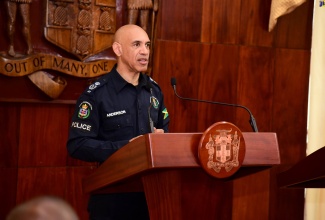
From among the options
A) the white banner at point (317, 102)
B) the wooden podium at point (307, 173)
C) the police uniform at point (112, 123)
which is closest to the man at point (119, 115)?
the police uniform at point (112, 123)

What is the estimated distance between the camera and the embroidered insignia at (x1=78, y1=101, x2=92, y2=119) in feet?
8.41

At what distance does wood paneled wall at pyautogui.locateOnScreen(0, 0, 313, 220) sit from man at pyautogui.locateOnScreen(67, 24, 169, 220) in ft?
3.09

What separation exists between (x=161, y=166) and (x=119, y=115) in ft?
2.49

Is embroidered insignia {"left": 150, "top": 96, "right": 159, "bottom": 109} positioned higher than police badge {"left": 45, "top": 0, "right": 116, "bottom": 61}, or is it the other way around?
police badge {"left": 45, "top": 0, "right": 116, "bottom": 61}

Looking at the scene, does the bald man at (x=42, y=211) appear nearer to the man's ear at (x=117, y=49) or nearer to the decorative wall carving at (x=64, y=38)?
the man's ear at (x=117, y=49)

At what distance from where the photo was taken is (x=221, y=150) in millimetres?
2070

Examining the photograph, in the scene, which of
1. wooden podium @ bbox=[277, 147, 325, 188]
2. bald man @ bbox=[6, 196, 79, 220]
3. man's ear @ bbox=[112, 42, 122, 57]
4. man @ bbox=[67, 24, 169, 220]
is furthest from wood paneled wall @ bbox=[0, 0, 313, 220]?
bald man @ bbox=[6, 196, 79, 220]

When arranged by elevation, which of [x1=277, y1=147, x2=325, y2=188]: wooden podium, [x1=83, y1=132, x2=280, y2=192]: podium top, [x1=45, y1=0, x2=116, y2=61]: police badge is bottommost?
[x1=277, y1=147, x2=325, y2=188]: wooden podium

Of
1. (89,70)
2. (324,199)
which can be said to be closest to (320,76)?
(324,199)

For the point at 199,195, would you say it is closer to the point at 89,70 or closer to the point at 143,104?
the point at 89,70

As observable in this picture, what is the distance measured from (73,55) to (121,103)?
103cm

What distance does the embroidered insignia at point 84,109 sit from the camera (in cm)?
256

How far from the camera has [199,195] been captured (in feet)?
13.3

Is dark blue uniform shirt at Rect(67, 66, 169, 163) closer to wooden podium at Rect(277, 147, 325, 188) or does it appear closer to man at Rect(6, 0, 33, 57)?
wooden podium at Rect(277, 147, 325, 188)
